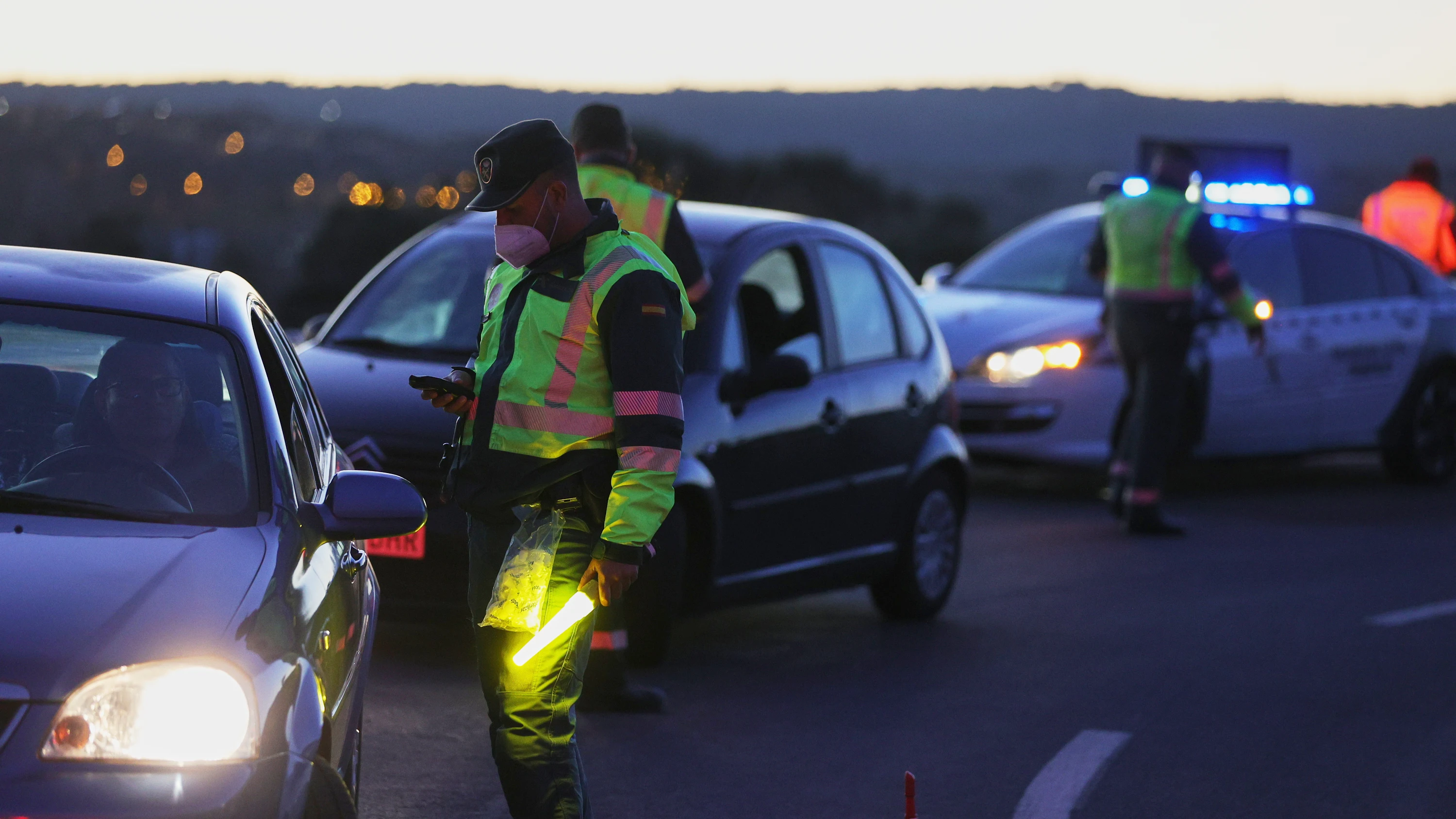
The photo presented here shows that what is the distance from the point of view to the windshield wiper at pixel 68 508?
4113mm

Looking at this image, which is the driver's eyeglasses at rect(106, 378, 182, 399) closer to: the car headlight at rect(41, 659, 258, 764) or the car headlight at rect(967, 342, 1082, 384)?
the car headlight at rect(41, 659, 258, 764)

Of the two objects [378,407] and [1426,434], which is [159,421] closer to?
[378,407]

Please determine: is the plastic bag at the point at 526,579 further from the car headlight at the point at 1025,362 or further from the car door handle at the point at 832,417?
the car headlight at the point at 1025,362

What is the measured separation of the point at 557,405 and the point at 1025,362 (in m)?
8.53

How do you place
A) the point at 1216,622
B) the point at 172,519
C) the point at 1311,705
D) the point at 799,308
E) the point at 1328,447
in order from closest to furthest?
the point at 172,519 < the point at 1311,705 < the point at 799,308 < the point at 1216,622 < the point at 1328,447

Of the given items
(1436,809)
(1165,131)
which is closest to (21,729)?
(1436,809)

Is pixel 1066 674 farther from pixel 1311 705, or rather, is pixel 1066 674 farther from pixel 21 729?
pixel 21 729

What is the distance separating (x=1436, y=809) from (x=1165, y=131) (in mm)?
98179

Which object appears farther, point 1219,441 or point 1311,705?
point 1219,441

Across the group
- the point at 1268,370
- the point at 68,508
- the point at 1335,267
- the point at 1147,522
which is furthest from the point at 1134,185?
the point at 68,508

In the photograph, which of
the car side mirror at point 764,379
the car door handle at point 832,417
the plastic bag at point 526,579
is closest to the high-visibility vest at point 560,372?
the plastic bag at point 526,579

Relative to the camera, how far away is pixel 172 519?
415 centimetres

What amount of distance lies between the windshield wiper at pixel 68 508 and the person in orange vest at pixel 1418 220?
1625 centimetres

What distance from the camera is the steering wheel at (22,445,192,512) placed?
4289 millimetres
